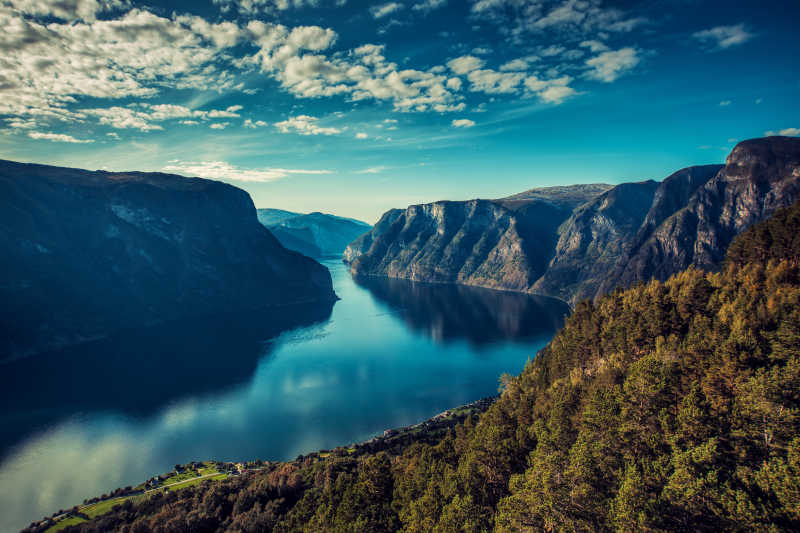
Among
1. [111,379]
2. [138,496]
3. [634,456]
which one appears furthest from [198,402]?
[634,456]

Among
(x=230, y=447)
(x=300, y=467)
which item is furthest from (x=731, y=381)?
(x=230, y=447)

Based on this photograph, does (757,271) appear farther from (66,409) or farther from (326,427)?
(66,409)

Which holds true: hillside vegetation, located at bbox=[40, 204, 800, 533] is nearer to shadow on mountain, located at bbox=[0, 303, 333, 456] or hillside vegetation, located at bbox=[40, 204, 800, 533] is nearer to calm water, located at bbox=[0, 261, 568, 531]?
calm water, located at bbox=[0, 261, 568, 531]

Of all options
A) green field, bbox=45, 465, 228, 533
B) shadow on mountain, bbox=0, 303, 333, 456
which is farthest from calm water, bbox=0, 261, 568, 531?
green field, bbox=45, 465, 228, 533

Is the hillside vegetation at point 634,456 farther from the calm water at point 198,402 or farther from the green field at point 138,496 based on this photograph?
the calm water at point 198,402

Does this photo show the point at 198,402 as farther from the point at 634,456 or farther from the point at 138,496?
the point at 634,456

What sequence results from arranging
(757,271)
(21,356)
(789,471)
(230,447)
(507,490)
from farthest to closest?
(21,356), (230,447), (757,271), (507,490), (789,471)
